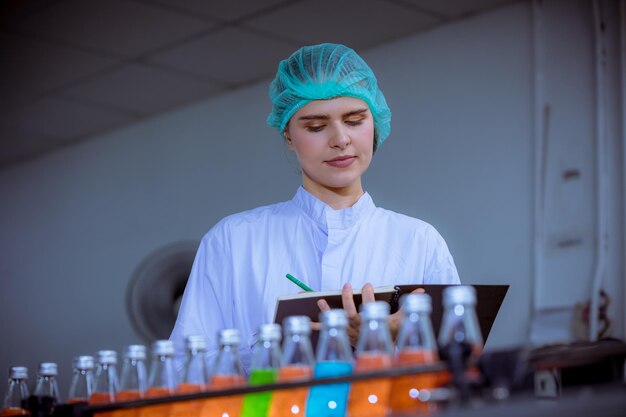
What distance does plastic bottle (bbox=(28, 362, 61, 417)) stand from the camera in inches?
65.2

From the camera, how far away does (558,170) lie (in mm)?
4230

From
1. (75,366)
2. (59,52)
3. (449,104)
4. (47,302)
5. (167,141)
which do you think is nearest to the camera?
(75,366)

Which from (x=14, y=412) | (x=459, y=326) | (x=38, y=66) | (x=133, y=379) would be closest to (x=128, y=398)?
(x=133, y=379)

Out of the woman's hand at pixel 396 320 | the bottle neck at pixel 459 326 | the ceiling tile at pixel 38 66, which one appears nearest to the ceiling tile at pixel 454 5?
the ceiling tile at pixel 38 66

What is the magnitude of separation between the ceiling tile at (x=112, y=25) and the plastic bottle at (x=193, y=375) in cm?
314

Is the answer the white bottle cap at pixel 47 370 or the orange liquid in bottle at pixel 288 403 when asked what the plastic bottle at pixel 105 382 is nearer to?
the white bottle cap at pixel 47 370

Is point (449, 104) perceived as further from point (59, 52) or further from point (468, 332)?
point (468, 332)

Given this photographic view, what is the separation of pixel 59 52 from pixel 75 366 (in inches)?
140

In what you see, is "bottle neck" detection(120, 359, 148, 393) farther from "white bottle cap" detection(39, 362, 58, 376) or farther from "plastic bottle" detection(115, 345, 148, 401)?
"white bottle cap" detection(39, 362, 58, 376)

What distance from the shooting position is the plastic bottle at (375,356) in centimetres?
128

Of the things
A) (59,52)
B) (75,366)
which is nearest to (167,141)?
(59,52)

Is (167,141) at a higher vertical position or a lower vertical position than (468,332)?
higher

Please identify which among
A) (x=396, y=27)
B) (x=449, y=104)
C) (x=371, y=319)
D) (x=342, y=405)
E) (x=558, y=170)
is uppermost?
(x=396, y=27)

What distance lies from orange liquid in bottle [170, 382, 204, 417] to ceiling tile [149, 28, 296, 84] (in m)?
3.43
